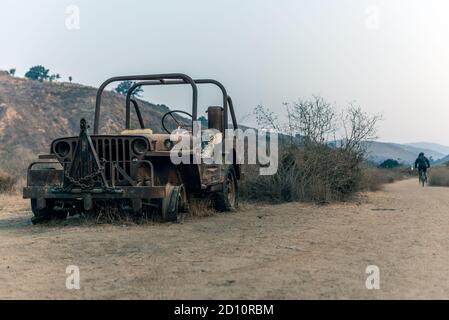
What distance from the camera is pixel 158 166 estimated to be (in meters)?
8.16

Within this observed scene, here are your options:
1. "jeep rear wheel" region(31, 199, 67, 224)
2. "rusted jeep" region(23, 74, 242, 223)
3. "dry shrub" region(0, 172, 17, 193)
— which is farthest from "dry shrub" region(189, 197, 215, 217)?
"dry shrub" region(0, 172, 17, 193)

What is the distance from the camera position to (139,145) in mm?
7688

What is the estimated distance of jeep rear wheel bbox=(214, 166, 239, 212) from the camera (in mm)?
9773

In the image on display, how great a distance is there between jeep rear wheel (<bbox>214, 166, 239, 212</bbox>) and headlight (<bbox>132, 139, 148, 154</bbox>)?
7.97 ft

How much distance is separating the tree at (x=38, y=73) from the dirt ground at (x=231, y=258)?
52859mm

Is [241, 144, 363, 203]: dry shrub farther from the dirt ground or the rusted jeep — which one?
the rusted jeep

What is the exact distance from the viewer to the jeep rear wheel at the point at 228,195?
32.1 ft

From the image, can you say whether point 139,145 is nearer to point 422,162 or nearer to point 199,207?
point 199,207

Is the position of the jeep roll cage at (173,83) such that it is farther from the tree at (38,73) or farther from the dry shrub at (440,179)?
the tree at (38,73)

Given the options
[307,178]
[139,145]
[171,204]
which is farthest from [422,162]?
[139,145]

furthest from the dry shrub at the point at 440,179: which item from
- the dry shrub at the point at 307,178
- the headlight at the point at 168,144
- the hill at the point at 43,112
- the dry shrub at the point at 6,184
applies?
the hill at the point at 43,112

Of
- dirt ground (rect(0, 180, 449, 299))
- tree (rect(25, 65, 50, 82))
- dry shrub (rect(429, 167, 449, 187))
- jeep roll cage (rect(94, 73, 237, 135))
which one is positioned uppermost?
tree (rect(25, 65, 50, 82))
